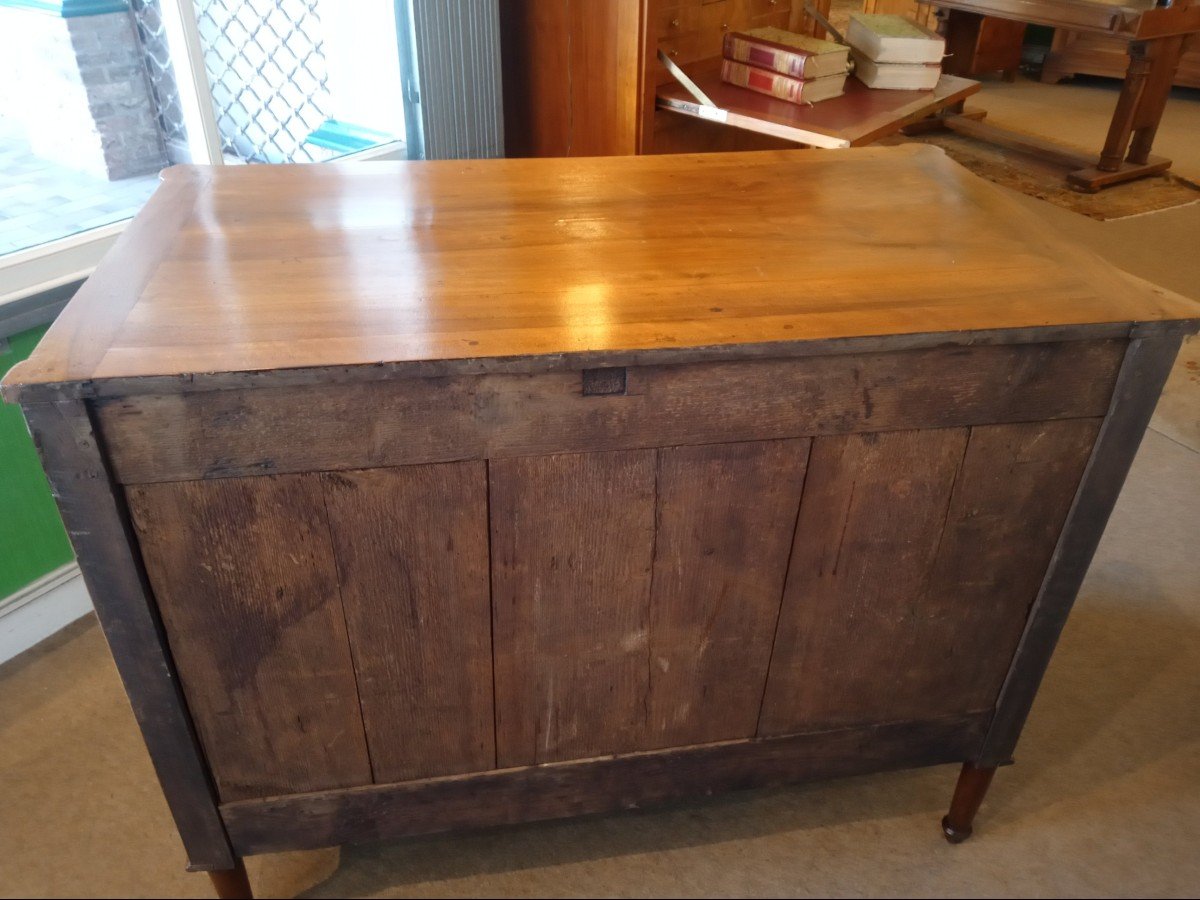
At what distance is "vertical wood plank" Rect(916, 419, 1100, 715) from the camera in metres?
1.06

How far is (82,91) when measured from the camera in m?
1.73

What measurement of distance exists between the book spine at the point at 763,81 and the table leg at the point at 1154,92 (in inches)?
98.2

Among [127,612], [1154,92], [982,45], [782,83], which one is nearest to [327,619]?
[127,612]

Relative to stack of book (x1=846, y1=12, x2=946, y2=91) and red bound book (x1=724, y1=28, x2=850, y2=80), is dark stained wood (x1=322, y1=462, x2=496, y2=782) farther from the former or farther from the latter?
stack of book (x1=846, y1=12, x2=946, y2=91)

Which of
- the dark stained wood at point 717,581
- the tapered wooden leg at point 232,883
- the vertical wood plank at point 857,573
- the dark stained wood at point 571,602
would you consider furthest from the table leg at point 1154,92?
the tapered wooden leg at point 232,883

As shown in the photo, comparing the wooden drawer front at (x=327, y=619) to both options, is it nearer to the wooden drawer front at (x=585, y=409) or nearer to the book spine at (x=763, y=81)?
the wooden drawer front at (x=585, y=409)

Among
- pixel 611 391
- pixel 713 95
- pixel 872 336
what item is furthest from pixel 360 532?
pixel 713 95

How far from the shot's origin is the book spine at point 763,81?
212cm

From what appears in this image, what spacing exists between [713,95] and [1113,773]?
156 centimetres

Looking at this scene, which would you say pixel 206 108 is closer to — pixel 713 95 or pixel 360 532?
pixel 713 95

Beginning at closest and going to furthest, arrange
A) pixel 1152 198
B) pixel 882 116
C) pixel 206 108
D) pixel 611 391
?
pixel 611 391, pixel 206 108, pixel 882 116, pixel 1152 198

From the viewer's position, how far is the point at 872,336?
3.06ft

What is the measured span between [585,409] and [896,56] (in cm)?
181

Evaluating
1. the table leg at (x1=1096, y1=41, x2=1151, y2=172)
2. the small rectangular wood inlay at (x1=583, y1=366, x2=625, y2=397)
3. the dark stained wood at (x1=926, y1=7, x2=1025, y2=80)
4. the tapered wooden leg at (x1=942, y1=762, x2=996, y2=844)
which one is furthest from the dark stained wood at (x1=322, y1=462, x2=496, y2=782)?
the dark stained wood at (x1=926, y1=7, x2=1025, y2=80)
